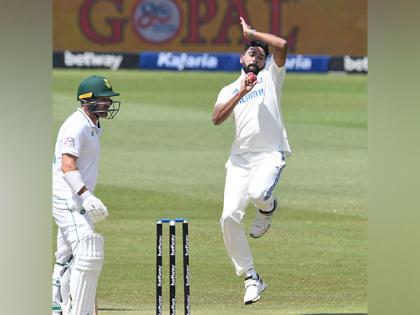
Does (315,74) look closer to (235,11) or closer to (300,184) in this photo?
(235,11)

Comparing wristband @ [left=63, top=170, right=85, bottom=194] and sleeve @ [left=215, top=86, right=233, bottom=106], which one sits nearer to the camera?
wristband @ [left=63, top=170, right=85, bottom=194]

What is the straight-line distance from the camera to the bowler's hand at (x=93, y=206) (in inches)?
327

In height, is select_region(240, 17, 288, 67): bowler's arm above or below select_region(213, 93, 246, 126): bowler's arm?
above

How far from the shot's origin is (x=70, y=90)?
2695 centimetres

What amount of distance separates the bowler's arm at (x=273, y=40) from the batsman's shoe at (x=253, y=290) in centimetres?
152

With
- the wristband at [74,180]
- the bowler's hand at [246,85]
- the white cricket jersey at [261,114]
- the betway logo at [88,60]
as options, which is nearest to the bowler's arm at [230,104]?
the bowler's hand at [246,85]

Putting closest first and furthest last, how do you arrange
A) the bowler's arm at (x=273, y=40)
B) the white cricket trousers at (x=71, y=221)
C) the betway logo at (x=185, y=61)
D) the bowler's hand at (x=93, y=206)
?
the bowler's hand at (x=93, y=206)
the white cricket trousers at (x=71, y=221)
the bowler's arm at (x=273, y=40)
the betway logo at (x=185, y=61)

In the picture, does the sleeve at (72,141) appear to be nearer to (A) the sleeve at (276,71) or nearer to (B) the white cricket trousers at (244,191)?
(B) the white cricket trousers at (244,191)

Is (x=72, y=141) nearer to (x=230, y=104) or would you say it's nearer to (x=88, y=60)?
(x=230, y=104)

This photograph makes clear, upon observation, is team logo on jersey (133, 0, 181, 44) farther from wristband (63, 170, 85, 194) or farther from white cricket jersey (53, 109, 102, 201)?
wristband (63, 170, 85, 194)

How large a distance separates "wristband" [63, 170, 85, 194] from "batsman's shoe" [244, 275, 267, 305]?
1.78m

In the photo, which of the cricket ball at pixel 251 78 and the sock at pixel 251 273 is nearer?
the cricket ball at pixel 251 78

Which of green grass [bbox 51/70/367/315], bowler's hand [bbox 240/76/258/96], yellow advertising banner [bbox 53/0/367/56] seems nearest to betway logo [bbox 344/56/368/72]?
yellow advertising banner [bbox 53/0/367/56]

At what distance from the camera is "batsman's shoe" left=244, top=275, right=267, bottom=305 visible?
9680 mm
